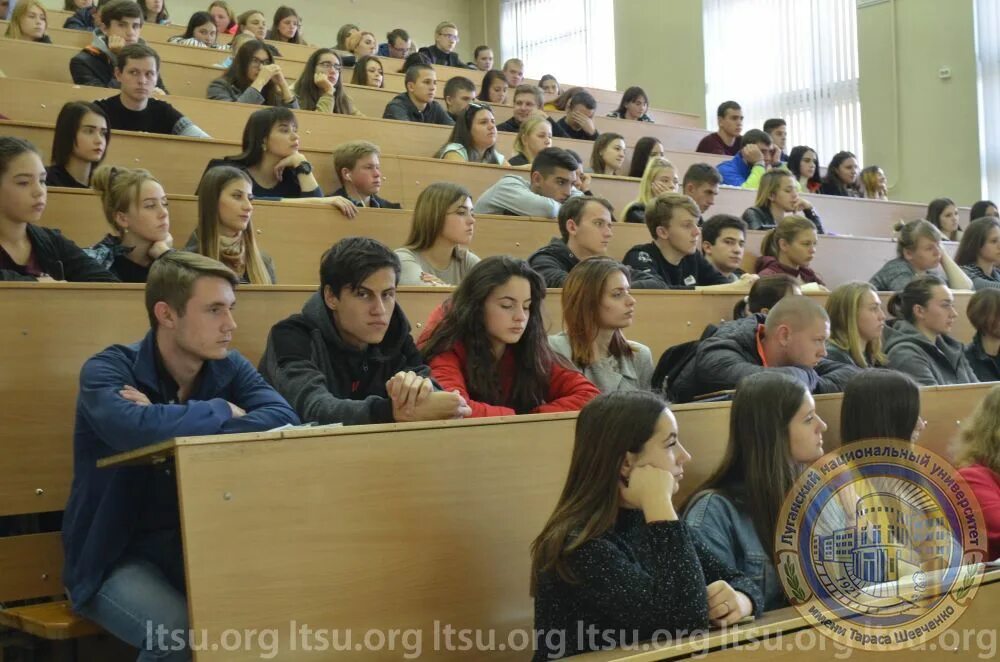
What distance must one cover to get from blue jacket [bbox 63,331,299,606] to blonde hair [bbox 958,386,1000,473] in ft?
4.97

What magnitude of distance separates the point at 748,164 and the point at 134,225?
4.21m

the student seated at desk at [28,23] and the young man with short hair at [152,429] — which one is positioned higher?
the student seated at desk at [28,23]

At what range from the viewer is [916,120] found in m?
7.87

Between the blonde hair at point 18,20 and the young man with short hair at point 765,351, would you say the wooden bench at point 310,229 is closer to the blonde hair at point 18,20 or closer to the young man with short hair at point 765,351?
the young man with short hair at point 765,351

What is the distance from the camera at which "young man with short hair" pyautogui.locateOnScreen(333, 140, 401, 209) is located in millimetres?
4180

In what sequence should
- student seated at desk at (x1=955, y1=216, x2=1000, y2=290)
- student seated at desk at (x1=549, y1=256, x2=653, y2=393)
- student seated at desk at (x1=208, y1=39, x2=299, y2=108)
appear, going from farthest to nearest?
student seated at desk at (x1=208, y1=39, x2=299, y2=108) < student seated at desk at (x1=955, y1=216, x2=1000, y2=290) < student seated at desk at (x1=549, y1=256, x2=653, y2=393)

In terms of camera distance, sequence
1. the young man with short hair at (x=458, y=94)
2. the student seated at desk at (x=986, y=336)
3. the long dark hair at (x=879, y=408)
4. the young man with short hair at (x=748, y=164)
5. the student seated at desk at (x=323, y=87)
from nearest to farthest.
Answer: the long dark hair at (x=879, y=408) < the student seated at desk at (x=986, y=336) < the student seated at desk at (x=323, y=87) < the young man with short hair at (x=458, y=94) < the young man with short hair at (x=748, y=164)

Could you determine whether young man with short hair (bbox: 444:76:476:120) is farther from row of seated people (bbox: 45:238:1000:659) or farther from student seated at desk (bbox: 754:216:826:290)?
row of seated people (bbox: 45:238:1000:659)

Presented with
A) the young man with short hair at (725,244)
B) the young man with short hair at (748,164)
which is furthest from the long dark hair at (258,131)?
the young man with short hair at (748,164)

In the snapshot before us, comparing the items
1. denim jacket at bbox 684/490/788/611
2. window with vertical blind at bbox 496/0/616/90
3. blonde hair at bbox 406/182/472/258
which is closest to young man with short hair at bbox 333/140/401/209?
blonde hair at bbox 406/182/472/258

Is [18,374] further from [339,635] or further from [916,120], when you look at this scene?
[916,120]

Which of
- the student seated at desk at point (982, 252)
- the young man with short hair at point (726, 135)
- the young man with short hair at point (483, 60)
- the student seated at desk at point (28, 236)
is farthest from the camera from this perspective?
the young man with short hair at point (483, 60)

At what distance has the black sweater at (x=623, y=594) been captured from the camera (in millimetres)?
1607

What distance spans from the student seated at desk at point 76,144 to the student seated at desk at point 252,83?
5.69 ft
